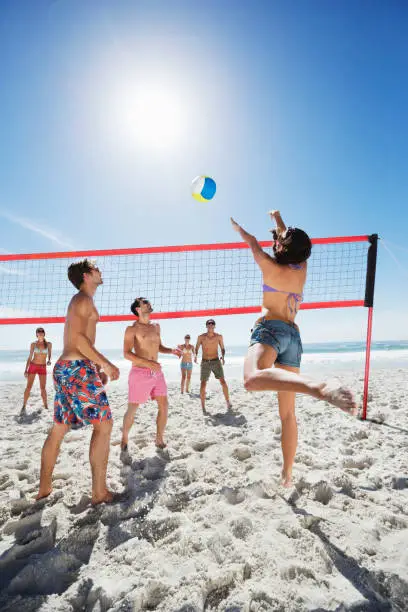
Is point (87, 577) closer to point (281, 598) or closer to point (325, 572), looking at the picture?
point (281, 598)

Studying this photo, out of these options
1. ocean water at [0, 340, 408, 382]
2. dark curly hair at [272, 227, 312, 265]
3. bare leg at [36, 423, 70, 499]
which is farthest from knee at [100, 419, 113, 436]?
ocean water at [0, 340, 408, 382]

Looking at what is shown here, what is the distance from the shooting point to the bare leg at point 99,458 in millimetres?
2352

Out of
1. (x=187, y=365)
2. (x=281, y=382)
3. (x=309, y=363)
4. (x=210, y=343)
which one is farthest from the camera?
(x=309, y=363)

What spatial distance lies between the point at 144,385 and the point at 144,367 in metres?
0.20

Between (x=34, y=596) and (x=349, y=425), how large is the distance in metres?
3.79

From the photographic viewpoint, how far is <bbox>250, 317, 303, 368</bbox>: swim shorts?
2.10 meters

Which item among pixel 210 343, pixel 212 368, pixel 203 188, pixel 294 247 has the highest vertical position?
pixel 203 188

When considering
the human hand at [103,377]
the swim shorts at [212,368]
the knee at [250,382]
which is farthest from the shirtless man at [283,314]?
the swim shorts at [212,368]

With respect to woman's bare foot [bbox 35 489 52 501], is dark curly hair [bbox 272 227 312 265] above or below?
above

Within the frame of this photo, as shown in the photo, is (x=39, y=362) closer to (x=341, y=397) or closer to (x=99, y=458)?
(x=99, y=458)

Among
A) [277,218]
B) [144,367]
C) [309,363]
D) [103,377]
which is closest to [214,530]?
[103,377]

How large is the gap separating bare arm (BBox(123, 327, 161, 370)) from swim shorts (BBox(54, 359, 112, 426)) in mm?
1072

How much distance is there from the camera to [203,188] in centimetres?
369

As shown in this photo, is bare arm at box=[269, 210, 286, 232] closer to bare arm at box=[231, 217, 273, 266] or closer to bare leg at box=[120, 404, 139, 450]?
bare arm at box=[231, 217, 273, 266]
